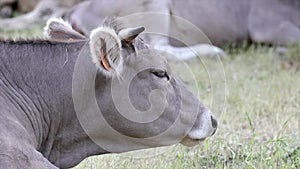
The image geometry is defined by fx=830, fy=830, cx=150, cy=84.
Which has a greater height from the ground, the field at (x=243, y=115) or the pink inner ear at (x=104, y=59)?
the pink inner ear at (x=104, y=59)

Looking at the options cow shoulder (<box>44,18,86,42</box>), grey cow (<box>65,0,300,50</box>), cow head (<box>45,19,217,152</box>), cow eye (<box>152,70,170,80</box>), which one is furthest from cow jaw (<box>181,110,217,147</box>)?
grey cow (<box>65,0,300,50</box>)

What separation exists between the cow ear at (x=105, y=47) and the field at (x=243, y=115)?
0.86m

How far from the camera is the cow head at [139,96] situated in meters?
3.94

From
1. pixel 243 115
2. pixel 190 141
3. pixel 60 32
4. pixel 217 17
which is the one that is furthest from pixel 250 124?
pixel 217 17

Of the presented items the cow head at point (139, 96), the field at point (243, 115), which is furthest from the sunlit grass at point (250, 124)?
the cow head at point (139, 96)

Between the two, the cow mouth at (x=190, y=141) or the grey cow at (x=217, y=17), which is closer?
the cow mouth at (x=190, y=141)

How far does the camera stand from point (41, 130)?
404cm

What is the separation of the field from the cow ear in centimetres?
86

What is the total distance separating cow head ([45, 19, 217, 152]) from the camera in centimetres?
394

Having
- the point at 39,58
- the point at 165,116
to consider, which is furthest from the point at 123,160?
the point at 39,58

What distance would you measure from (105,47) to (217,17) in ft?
16.7

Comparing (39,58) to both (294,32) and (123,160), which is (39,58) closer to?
(123,160)

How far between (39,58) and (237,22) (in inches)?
201

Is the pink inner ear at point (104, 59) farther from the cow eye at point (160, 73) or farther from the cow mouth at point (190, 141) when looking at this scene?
the cow mouth at point (190, 141)
